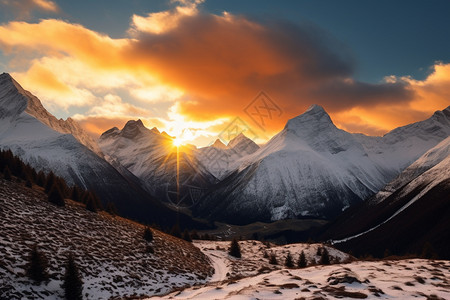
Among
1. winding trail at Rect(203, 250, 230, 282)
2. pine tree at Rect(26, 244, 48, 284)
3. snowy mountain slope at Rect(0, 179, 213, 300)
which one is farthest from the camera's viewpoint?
winding trail at Rect(203, 250, 230, 282)

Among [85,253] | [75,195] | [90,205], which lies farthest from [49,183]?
[85,253]

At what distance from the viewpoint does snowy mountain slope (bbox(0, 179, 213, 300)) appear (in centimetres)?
3225

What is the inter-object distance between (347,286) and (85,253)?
3042cm

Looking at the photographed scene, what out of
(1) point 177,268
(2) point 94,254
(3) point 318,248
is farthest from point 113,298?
(3) point 318,248

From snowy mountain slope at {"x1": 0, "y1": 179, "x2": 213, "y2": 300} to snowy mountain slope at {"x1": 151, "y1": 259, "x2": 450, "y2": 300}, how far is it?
11.5 metres

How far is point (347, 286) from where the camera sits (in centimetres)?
2683

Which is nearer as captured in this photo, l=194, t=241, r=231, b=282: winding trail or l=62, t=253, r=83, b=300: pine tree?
l=62, t=253, r=83, b=300: pine tree

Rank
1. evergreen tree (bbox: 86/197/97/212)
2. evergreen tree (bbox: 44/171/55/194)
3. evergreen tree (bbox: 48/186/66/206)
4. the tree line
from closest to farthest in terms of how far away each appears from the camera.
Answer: evergreen tree (bbox: 48/186/66/206), the tree line, evergreen tree (bbox: 86/197/97/212), evergreen tree (bbox: 44/171/55/194)

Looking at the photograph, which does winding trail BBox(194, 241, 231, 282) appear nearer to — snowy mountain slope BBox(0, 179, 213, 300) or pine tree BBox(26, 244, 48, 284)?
snowy mountain slope BBox(0, 179, 213, 300)

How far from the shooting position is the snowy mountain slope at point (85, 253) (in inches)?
1270

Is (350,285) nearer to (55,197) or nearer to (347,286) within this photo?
(347,286)

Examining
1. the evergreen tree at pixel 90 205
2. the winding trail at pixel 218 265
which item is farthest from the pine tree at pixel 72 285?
the evergreen tree at pixel 90 205

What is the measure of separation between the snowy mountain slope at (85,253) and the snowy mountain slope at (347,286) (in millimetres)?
11488

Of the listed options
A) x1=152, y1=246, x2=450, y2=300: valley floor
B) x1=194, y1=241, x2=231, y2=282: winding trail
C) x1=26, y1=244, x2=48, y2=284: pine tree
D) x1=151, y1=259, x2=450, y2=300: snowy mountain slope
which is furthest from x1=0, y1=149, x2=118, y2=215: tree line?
x1=151, y1=259, x2=450, y2=300: snowy mountain slope
